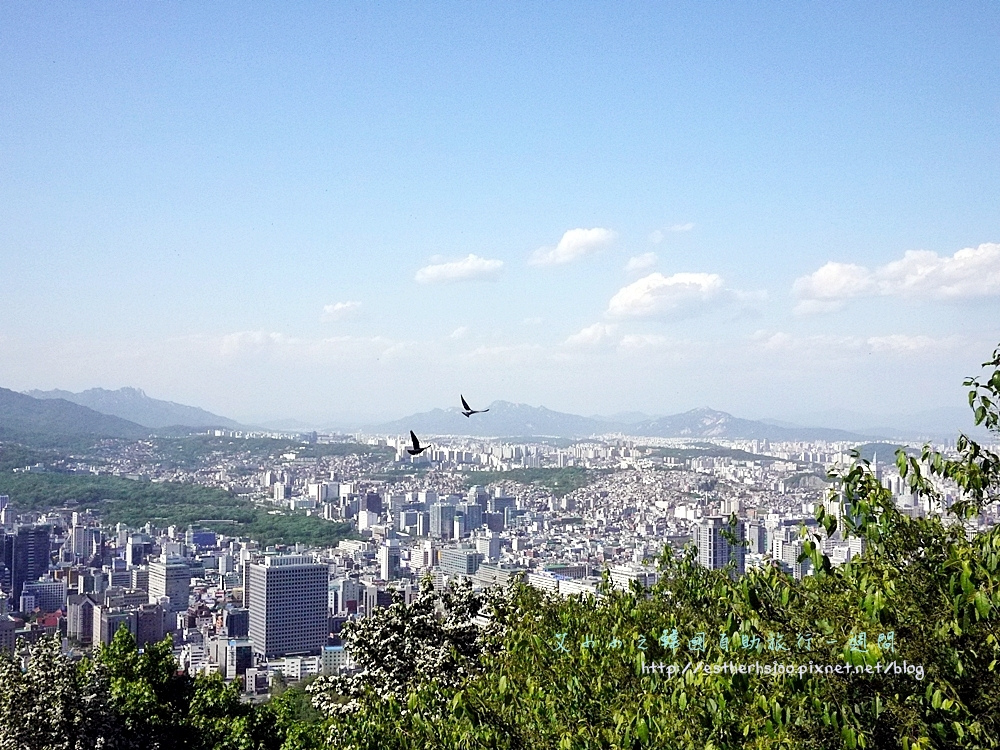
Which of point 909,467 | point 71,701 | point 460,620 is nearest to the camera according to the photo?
point 909,467

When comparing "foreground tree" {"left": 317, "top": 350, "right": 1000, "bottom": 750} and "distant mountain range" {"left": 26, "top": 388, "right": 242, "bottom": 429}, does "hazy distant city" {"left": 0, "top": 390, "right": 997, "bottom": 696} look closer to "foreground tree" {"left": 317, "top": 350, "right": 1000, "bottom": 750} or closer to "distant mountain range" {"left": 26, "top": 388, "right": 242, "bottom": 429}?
"foreground tree" {"left": 317, "top": 350, "right": 1000, "bottom": 750}

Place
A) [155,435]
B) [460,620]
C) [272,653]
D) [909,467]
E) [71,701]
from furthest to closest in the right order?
[155,435] < [272,653] < [460,620] < [71,701] < [909,467]

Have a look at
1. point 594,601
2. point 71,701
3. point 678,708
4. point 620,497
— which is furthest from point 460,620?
point 620,497

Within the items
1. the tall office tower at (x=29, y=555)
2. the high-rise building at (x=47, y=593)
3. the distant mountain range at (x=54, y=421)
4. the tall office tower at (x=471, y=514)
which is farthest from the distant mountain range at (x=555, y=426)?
the high-rise building at (x=47, y=593)

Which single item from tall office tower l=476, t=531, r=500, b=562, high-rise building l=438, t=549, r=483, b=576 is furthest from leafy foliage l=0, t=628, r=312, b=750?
tall office tower l=476, t=531, r=500, b=562

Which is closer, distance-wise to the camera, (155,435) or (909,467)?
(909,467)

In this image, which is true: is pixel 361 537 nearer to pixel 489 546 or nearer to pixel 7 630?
pixel 489 546

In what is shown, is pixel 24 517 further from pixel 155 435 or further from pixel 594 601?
pixel 594 601
